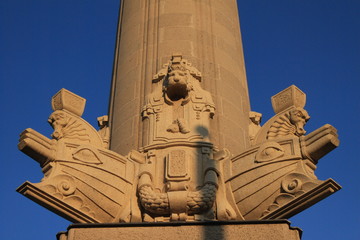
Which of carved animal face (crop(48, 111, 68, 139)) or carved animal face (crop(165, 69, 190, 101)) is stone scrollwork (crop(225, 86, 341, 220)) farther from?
carved animal face (crop(48, 111, 68, 139))

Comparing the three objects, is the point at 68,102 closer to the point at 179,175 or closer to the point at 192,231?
the point at 179,175

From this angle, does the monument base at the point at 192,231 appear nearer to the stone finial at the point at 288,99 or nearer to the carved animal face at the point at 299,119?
the carved animal face at the point at 299,119

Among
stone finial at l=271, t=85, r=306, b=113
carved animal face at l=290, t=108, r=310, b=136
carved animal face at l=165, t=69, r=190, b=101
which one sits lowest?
carved animal face at l=290, t=108, r=310, b=136

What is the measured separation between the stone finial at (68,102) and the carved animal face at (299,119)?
4.93 metres

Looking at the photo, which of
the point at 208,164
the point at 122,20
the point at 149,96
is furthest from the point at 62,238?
the point at 122,20

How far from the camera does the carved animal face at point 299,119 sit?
1642 cm

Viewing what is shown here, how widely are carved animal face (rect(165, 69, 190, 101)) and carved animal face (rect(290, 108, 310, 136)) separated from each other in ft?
8.46

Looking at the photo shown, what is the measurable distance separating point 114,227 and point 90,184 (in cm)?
138

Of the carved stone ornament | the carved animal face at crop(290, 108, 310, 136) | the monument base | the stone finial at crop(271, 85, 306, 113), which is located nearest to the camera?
the monument base

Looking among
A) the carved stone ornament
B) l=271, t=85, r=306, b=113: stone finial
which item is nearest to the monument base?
the carved stone ornament

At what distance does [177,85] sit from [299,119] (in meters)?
2.95

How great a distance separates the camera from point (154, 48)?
64.3 ft

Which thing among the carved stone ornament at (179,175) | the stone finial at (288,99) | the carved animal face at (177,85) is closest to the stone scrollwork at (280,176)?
the carved stone ornament at (179,175)

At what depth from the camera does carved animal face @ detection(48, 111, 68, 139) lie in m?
16.5
